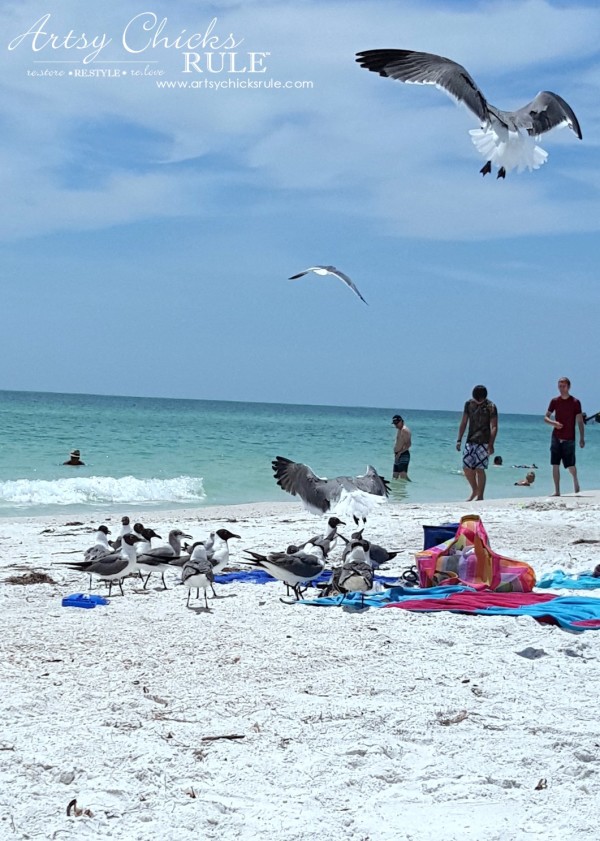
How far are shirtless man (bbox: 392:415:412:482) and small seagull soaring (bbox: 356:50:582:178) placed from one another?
312 inches

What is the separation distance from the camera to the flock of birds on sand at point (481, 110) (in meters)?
8.62

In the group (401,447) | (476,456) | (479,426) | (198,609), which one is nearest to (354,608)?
(198,609)

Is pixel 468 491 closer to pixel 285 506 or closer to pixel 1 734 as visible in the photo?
pixel 285 506

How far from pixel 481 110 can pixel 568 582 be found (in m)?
4.40

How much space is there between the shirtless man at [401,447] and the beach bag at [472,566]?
9.42m

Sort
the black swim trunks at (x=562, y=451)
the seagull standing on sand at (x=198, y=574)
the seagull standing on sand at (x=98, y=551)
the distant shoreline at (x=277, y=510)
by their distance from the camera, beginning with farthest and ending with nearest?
the black swim trunks at (x=562, y=451), the distant shoreline at (x=277, y=510), the seagull standing on sand at (x=98, y=551), the seagull standing on sand at (x=198, y=574)

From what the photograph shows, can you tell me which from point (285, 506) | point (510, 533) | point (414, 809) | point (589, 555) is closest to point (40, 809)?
point (414, 809)

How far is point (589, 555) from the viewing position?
8.45 meters

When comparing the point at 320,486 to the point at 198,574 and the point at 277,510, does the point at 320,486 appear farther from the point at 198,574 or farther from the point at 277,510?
the point at 277,510

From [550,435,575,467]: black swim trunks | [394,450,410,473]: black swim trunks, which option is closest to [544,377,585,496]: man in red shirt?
[550,435,575,467]: black swim trunks

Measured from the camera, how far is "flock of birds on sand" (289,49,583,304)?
8.62 meters

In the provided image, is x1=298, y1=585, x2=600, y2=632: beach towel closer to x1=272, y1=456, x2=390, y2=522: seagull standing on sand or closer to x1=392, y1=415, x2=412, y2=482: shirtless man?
x1=272, y1=456, x2=390, y2=522: seagull standing on sand

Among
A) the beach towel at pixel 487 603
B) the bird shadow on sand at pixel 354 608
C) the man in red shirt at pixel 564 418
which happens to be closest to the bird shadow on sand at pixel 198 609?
the beach towel at pixel 487 603

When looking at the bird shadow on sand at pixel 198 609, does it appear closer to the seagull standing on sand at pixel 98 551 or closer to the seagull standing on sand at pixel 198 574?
the seagull standing on sand at pixel 198 574
